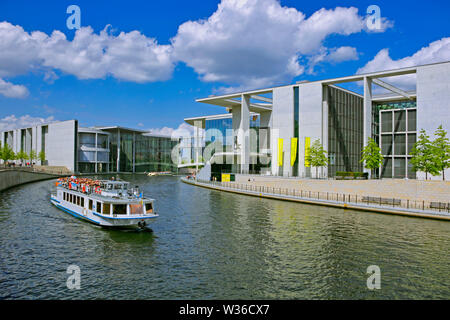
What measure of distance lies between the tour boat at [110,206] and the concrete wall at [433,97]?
44057 mm

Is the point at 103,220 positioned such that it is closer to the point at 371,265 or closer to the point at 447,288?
the point at 371,265

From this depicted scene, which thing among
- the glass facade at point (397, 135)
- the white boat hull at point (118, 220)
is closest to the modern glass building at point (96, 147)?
the white boat hull at point (118, 220)

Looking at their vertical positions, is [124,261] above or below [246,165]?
below

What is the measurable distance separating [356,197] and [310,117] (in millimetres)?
26476

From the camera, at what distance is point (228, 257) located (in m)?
21.3

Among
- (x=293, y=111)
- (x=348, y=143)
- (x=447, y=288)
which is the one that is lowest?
(x=447, y=288)

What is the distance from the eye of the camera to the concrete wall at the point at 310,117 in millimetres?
63531

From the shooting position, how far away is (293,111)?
6719cm

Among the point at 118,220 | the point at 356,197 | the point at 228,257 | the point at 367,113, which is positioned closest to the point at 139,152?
the point at 367,113

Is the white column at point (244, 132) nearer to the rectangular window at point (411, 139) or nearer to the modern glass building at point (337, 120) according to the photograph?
the modern glass building at point (337, 120)

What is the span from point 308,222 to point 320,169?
35.1 metres

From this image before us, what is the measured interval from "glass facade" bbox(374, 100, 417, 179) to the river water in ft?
157
